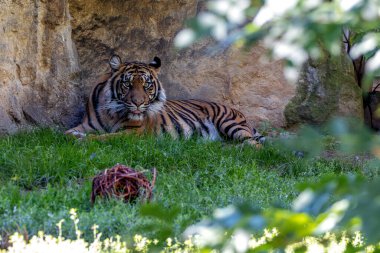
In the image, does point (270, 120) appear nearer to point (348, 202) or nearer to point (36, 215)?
point (36, 215)

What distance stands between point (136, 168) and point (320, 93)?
3719 millimetres

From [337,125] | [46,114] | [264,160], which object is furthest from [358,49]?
[46,114]

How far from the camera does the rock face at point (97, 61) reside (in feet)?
25.7

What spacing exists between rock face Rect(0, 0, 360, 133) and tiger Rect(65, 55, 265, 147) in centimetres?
30

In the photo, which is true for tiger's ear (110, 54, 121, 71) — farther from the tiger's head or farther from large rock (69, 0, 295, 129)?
large rock (69, 0, 295, 129)

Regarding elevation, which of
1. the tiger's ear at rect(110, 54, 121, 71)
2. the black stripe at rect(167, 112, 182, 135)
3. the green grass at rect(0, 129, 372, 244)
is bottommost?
the green grass at rect(0, 129, 372, 244)

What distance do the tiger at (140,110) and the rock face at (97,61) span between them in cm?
30

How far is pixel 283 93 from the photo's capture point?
30.7ft

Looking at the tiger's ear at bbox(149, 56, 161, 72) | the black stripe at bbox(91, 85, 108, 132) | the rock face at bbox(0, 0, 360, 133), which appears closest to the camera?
the rock face at bbox(0, 0, 360, 133)

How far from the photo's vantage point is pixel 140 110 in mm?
8594

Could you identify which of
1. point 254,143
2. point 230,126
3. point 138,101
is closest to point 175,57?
point 138,101

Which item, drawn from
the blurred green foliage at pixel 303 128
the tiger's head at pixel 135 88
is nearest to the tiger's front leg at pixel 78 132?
the tiger's head at pixel 135 88

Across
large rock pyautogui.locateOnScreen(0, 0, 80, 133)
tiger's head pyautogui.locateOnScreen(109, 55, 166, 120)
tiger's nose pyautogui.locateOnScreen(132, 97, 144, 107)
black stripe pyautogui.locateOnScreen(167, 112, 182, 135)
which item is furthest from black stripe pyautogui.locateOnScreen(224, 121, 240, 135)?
large rock pyautogui.locateOnScreen(0, 0, 80, 133)

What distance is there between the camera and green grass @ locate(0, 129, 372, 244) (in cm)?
463
